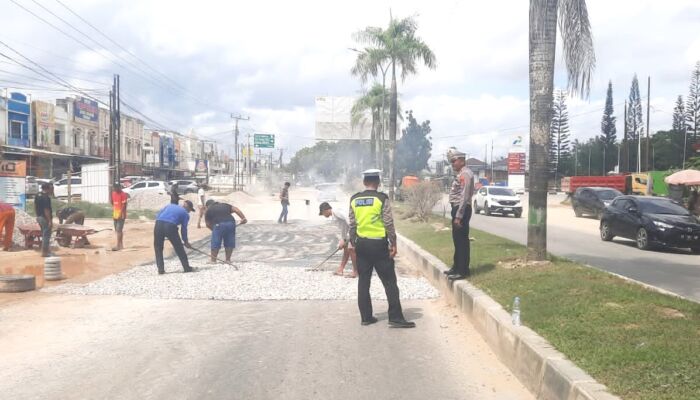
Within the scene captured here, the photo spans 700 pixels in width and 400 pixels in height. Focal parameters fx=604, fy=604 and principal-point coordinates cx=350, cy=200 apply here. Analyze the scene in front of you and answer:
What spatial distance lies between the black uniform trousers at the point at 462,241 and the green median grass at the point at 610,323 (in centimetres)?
22

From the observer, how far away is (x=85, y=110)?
5500cm

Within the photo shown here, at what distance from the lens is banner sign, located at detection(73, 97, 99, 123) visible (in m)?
53.5

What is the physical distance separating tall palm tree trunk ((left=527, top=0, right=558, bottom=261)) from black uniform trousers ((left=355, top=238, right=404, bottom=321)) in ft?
10.7

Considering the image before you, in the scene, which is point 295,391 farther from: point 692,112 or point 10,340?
point 692,112

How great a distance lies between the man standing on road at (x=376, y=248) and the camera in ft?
22.8

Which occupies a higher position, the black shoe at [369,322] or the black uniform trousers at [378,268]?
the black uniform trousers at [378,268]

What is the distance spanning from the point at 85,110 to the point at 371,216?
54478 millimetres

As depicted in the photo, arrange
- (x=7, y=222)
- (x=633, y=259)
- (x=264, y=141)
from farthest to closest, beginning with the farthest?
(x=264, y=141)
(x=7, y=222)
(x=633, y=259)

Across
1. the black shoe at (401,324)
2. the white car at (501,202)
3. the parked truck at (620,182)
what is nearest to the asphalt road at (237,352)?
the black shoe at (401,324)

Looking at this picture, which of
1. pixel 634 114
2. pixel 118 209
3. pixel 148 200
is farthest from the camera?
pixel 634 114

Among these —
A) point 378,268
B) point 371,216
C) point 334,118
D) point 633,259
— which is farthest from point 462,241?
point 334,118

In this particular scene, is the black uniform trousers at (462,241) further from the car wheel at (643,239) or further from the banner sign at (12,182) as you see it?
the banner sign at (12,182)

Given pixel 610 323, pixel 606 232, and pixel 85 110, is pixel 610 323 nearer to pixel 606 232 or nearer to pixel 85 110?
pixel 606 232

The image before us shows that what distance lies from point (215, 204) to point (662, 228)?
10.8 metres
